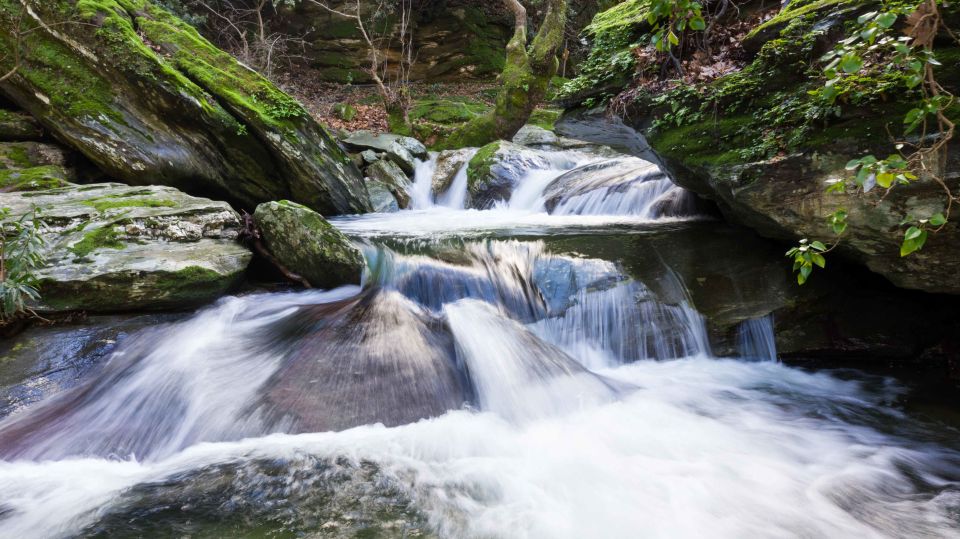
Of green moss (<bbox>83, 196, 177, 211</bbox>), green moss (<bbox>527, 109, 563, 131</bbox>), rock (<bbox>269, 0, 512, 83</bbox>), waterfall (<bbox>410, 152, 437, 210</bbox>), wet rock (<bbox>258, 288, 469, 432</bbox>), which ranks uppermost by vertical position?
rock (<bbox>269, 0, 512, 83</bbox>)

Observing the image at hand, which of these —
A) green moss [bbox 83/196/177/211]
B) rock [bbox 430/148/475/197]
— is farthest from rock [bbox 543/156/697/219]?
green moss [bbox 83/196/177/211]

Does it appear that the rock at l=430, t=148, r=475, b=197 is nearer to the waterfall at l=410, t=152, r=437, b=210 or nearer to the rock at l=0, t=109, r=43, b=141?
the waterfall at l=410, t=152, r=437, b=210

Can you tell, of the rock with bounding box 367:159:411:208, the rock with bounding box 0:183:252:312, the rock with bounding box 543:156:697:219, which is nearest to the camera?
the rock with bounding box 0:183:252:312

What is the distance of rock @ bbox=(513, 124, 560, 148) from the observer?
13023 mm

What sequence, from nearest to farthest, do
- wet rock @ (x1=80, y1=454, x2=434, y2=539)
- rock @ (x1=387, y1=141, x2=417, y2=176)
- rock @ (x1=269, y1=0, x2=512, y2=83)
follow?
wet rock @ (x1=80, y1=454, x2=434, y2=539) → rock @ (x1=387, y1=141, x2=417, y2=176) → rock @ (x1=269, y1=0, x2=512, y2=83)

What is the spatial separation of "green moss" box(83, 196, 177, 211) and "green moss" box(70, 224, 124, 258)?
431 millimetres

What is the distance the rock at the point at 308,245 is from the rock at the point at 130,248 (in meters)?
0.34

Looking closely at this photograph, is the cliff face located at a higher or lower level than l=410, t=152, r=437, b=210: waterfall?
lower

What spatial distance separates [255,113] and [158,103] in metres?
1.16

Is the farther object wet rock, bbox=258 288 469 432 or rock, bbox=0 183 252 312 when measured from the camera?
rock, bbox=0 183 252 312

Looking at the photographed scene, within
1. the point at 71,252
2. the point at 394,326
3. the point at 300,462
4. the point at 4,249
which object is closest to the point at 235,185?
the point at 71,252

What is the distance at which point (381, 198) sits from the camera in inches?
394

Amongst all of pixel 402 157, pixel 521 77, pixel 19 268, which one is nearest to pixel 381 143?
pixel 402 157

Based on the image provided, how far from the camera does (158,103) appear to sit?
6004 millimetres
